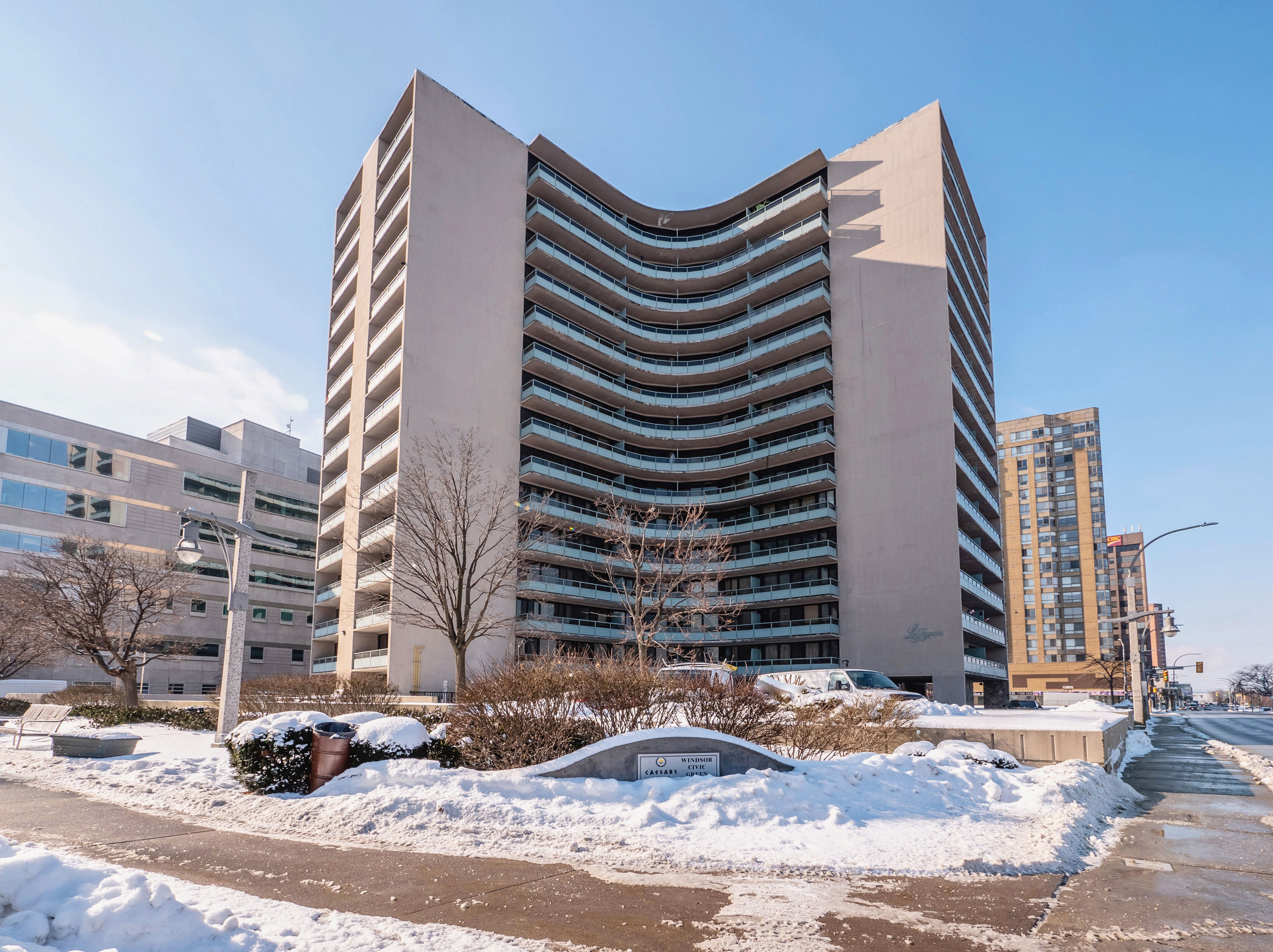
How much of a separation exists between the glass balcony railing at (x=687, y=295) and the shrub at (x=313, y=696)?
3853 cm

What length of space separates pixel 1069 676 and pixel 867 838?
114m

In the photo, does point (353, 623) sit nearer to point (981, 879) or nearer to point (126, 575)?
point (126, 575)

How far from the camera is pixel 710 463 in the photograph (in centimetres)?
5891

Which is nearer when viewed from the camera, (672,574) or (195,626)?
(672,574)

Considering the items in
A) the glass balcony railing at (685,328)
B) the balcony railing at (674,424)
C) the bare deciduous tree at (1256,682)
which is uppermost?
the glass balcony railing at (685,328)

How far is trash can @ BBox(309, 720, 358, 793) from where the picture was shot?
36.9 ft

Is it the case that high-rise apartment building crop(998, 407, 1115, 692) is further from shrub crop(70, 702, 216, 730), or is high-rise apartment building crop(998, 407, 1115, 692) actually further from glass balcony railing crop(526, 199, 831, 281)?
shrub crop(70, 702, 216, 730)

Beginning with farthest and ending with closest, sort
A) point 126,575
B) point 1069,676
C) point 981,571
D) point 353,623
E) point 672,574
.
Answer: point 1069,676 → point 981,571 → point 353,623 → point 672,574 → point 126,575

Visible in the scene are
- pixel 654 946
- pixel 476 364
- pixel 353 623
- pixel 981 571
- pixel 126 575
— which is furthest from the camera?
pixel 981 571

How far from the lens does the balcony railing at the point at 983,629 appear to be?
155 feet

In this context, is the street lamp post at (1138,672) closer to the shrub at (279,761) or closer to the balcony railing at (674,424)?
the balcony railing at (674,424)

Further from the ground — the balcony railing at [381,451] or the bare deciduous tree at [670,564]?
the balcony railing at [381,451]

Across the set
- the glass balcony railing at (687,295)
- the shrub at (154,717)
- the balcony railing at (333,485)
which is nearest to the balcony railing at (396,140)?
the glass balcony railing at (687,295)

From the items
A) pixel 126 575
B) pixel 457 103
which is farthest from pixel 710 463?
pixel 126 575
